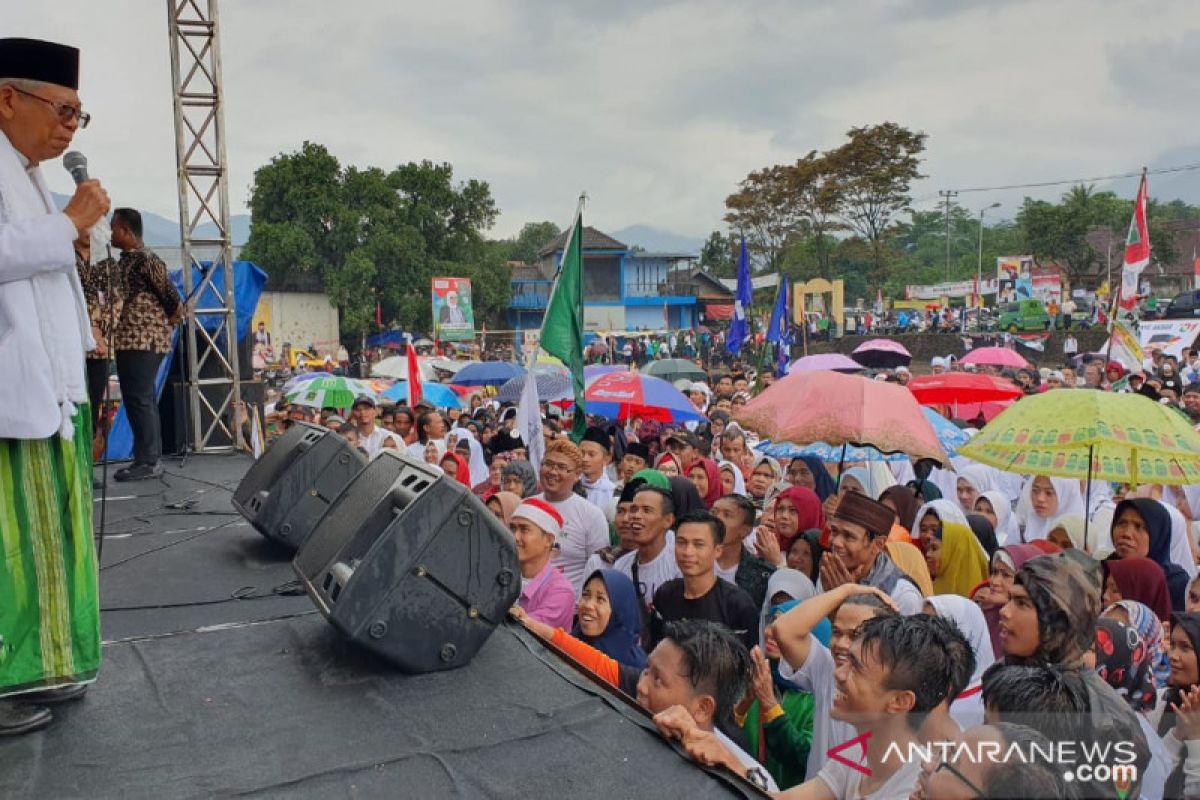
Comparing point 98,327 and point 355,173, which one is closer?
point 98,327

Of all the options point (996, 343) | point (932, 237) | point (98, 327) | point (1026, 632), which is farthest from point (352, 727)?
point (932, 237)

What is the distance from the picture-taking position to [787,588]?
161 inches

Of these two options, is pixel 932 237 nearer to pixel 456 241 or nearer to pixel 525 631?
pixel 456 241

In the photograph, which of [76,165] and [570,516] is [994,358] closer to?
[570,516]

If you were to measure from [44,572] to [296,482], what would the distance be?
5.63 ft

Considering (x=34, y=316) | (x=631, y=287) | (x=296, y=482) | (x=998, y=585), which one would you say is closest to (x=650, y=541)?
(x=998, y=585)

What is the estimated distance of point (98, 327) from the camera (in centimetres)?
498

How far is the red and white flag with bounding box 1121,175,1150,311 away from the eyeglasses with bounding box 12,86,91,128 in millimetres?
9454

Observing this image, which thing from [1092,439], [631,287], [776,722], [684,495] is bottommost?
[776,722]

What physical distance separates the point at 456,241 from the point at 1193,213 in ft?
244

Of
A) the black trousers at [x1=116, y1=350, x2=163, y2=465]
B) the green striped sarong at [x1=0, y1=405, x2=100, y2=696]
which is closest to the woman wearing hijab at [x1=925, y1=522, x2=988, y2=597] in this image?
the green striped sarong at [x1=0, y1=405, x2=100, y2=696]

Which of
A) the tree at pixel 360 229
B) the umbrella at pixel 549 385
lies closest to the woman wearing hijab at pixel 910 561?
the umbrella at pixel 549 385

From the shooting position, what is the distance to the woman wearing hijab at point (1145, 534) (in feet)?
15.3

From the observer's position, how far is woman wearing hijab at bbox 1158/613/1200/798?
2938mm
